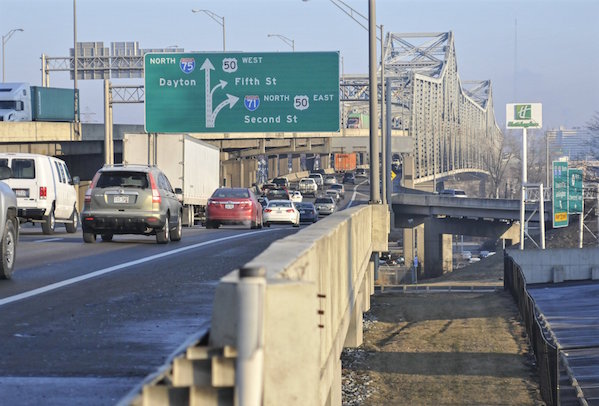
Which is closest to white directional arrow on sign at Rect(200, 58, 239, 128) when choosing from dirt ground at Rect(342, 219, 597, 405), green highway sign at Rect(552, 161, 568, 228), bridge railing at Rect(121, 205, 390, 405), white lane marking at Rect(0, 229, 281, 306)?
dirt ground at Rect(342, 219, 597, 405)

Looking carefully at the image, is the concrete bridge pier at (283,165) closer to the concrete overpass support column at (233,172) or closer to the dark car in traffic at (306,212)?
the concrete overpass support column at (233,172)

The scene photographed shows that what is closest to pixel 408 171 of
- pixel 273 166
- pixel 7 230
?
pixel 273 166

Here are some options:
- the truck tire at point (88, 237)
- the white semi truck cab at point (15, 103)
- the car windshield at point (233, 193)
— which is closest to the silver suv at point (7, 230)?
the truck tire at point (88, 237)

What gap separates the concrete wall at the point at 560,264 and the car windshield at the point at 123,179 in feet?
128

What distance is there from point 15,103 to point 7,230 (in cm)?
4531

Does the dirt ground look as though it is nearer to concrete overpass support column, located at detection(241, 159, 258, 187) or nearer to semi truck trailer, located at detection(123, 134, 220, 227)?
semi truck trailer, located at detection(123, 134, 220, 227)

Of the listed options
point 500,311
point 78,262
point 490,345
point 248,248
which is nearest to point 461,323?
point 500,311

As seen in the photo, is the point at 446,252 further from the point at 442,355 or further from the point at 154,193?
the point at 154,193

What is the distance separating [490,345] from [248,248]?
13.8 meters

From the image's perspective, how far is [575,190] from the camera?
6900cm

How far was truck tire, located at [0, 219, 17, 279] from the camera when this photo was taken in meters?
14.9

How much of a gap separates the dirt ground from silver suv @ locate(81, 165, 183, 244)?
583 centimetres

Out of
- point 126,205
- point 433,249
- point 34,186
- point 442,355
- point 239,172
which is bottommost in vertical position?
point 433,249

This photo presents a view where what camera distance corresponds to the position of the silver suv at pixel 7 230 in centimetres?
1497
